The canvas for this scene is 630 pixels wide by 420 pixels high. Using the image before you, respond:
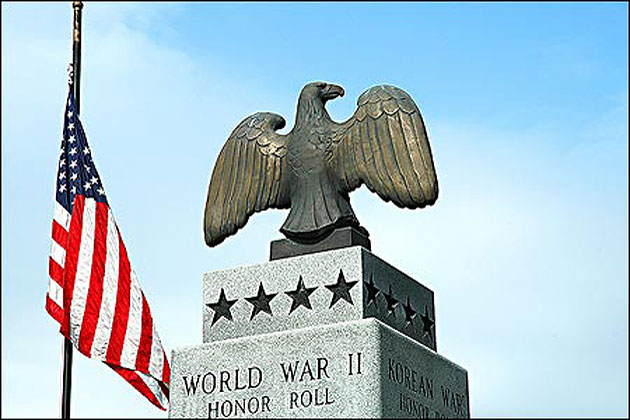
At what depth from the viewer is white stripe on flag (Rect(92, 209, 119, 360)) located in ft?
43.2

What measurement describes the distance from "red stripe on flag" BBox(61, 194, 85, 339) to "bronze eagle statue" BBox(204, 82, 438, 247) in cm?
280

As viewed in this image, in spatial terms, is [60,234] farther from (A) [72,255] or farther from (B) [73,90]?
(B) [73,90]

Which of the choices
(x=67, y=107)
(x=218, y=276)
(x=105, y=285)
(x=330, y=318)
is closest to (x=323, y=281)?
(x=330, y=318)

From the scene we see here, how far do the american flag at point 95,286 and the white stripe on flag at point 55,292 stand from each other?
0.01 meters

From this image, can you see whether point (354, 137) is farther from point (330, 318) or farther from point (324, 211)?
point (330, 318)

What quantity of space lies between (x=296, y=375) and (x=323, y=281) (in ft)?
2.77

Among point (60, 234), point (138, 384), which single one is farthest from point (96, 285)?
point (138, 384)

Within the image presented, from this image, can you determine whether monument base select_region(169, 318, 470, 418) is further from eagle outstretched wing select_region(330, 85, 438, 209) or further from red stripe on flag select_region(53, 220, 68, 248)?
red stripe on flag select_region(53, 220, 68, 248)

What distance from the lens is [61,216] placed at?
1369cm

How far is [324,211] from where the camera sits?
10398 mm

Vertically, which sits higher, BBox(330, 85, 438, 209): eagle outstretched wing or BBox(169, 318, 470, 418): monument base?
BBox(330, 85, 438, 209): eagle outstretched wing

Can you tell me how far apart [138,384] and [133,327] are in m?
0.75

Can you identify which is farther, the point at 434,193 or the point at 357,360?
the point at 434,193

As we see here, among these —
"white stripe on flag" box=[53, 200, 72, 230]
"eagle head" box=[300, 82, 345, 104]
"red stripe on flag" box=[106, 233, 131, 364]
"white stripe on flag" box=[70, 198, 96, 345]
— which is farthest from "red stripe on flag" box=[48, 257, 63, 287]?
"eagle head" box=[300, 82, 345, 104]
